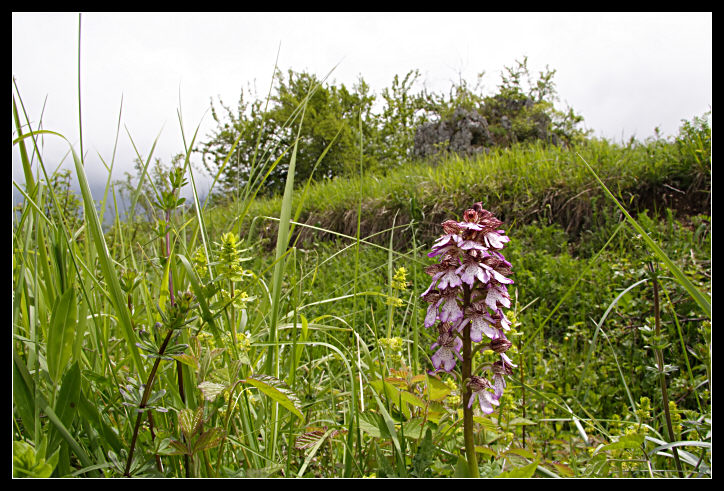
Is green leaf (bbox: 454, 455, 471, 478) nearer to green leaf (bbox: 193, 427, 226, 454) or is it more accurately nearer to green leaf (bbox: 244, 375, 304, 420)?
green leaf (bbox: 244, 375, 304, 420)

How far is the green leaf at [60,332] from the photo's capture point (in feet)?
2.60

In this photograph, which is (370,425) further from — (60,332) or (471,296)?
(60,332)

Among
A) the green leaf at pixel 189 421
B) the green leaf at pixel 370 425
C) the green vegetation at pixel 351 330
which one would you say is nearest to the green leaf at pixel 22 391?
the green vegetation at pixel 351 330

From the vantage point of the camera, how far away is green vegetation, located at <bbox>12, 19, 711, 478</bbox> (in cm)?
81

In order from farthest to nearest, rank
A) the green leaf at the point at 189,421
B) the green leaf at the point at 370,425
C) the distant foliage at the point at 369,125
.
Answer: the distant foliage at the point at 369,125 → the green leaf at the point at 370,425 → the green leaf at the point at 189,421

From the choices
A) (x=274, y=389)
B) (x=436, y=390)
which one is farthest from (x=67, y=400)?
(x=436, y=390)

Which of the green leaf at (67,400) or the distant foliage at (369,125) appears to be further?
the distant foliage at (369,125)

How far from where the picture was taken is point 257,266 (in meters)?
4.73

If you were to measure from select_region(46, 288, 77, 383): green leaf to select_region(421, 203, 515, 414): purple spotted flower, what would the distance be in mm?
687

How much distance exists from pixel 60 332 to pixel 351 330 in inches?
27.8

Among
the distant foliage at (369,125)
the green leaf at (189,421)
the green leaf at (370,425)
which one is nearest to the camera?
the green leaf at (189,421)

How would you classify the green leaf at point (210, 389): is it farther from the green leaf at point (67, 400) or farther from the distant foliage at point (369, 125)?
the distant foliage at point (369, 125)

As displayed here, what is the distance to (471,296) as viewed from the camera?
760 mm
